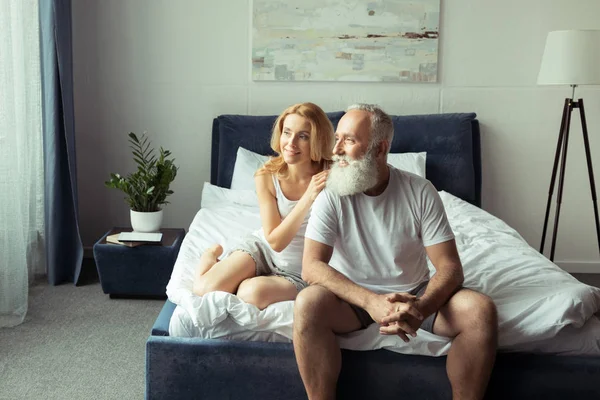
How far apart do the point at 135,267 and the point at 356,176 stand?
1.78m

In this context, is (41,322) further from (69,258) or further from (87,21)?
(87,21)

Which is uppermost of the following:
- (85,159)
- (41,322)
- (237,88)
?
(237,88)

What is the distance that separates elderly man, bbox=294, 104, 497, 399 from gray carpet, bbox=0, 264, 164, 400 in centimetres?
89

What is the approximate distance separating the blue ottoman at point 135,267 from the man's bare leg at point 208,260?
36.2 inches

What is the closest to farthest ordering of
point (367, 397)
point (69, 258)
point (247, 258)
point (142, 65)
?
1. point (367, 397)
2. point (247, 258)
3. point (69, 258)
4. point (142, 65)

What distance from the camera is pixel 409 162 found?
3945mm

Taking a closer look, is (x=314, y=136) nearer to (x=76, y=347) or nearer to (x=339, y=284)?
(x=339, y=284)

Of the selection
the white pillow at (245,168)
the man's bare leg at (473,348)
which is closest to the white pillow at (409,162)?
the white pillow at (245,168)

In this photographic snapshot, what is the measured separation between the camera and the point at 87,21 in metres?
4.19

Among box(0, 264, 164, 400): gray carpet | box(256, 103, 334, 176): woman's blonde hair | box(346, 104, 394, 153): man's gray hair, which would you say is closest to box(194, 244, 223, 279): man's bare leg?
box(256, 103, 334, 176): woman's blonde hair

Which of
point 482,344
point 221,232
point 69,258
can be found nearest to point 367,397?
point 482,344

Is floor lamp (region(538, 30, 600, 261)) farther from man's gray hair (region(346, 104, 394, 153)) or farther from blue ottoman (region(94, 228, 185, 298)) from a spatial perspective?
blue ottoman (region(94, 228, 185, 298))

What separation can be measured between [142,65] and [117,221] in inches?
38.4

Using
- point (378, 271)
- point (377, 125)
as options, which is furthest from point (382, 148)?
point (378, 271)
